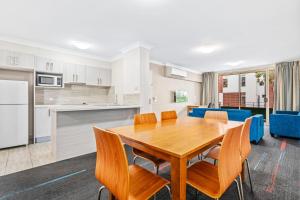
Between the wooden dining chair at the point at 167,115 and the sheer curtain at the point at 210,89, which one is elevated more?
the sheer curtain at the point at 210,89

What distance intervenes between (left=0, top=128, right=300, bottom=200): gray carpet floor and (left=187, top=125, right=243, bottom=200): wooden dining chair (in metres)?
0.55

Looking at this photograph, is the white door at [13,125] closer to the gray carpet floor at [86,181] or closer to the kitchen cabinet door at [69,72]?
the kitchen cabinet door at [69,72]

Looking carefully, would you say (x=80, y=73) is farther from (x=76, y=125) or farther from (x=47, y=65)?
(x=76, y=125)

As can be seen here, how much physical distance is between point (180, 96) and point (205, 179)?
5079 millimetres

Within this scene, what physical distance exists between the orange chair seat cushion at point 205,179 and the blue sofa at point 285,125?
3.70 m

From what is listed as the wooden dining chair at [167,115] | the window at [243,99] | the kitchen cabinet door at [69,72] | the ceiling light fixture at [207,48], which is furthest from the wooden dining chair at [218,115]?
the window at [243,99]

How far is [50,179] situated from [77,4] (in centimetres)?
240

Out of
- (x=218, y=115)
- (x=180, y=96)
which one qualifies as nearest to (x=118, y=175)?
(x=218, y=115)

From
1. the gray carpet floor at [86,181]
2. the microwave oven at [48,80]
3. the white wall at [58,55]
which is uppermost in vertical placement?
the white wall at [58,55]

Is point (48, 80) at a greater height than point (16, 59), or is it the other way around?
point (16, 59)

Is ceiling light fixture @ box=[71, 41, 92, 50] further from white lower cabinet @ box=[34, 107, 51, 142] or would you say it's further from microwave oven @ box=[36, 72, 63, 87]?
white lower cabinet @ box=[34, 107, 51, 142]

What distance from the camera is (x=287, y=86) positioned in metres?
5.05

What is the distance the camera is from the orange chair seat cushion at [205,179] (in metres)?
1.03

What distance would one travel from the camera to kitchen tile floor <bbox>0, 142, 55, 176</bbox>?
7.39 ft
